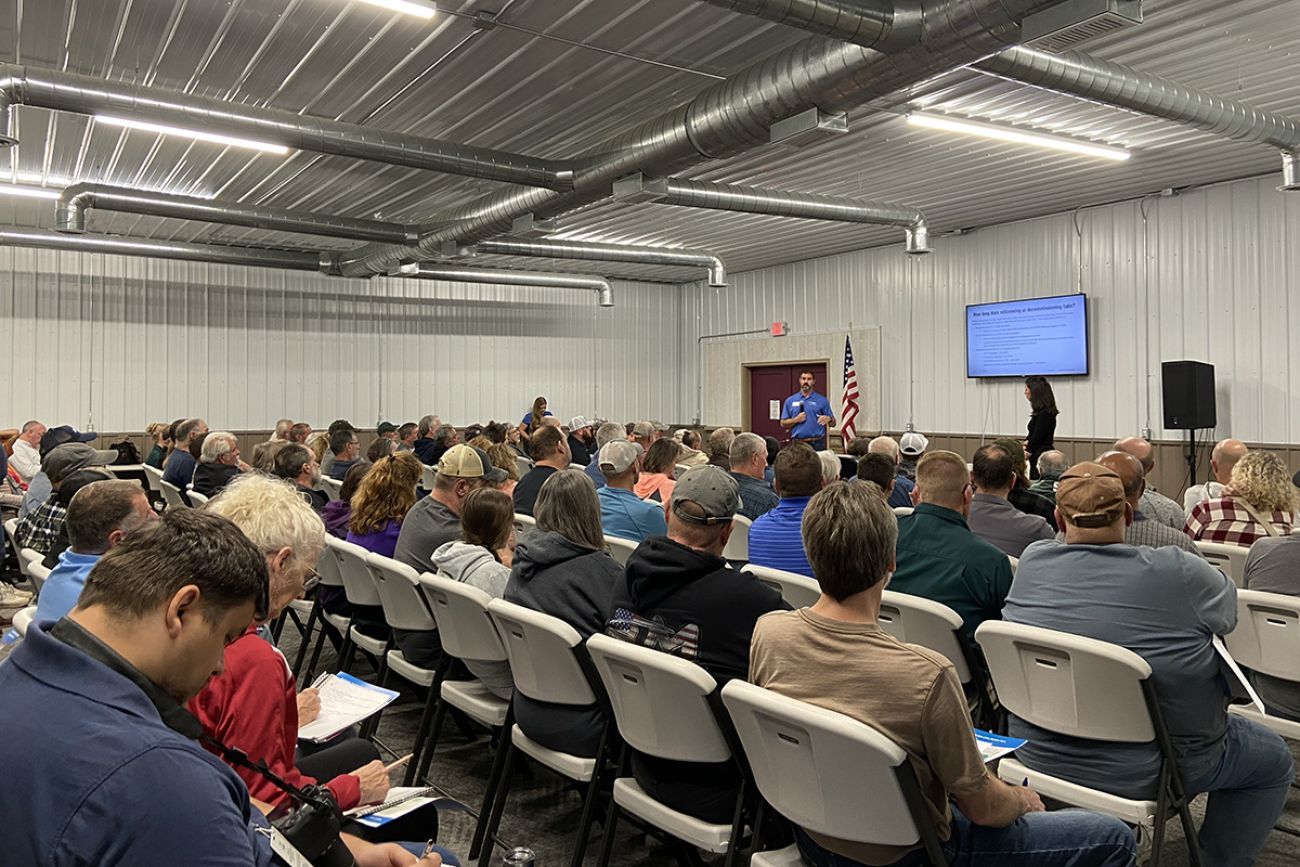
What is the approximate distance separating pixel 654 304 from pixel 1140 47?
1145 centimetres

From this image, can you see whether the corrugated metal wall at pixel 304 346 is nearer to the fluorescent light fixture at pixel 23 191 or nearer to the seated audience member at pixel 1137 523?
the fluorescent light fixture at pixel 23 191

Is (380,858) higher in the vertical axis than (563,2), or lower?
lower

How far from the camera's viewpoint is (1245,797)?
2725mm

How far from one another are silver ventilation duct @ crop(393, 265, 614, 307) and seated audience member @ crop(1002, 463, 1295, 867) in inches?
456

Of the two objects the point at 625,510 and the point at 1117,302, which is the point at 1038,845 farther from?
the point at 1117,302

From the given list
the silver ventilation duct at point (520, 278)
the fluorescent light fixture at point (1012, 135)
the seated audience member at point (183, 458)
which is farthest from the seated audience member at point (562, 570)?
the silver ventilation duct at point (520, 278)

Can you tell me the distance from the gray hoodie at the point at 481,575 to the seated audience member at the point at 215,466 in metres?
3.63

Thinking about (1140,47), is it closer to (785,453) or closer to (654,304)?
(785,453)

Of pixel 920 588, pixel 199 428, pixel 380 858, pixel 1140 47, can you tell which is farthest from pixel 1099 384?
pixel 380 858

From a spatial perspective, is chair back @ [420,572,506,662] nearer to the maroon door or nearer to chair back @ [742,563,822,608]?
chair back @ [742,563,822,608]

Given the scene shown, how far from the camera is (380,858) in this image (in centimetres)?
182

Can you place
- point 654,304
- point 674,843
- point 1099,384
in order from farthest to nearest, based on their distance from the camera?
point 654,304
point 1099,384
point 674,843

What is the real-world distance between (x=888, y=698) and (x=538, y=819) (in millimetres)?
1984

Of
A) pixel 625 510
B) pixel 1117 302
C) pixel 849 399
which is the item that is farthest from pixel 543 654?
pixel 849 399
